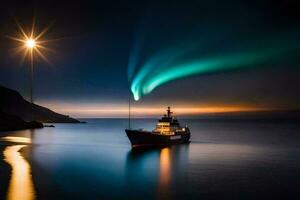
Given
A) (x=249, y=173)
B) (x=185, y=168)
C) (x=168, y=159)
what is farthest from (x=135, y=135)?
(x=249, y=173)

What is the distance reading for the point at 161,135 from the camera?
80.7 meters

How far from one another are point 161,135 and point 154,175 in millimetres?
36952

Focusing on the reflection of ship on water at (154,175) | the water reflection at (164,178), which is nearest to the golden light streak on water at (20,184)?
the reflection of ship on water at (154,175)

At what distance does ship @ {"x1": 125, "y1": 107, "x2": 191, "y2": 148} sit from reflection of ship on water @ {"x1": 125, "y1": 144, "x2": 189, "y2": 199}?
1153 centimetres

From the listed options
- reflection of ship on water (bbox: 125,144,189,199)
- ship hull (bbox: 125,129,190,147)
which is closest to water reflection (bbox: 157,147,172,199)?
reflection of ship on water (bbox: 125,144,189,199)

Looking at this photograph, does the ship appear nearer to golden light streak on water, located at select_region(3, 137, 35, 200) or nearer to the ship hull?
the ship hull

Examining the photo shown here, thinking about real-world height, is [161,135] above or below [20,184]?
above

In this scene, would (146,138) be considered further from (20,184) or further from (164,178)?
(20,184)

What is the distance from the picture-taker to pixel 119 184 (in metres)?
37.0

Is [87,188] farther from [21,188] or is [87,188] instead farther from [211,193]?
[211,193]

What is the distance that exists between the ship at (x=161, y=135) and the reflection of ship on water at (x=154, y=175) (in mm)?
11531

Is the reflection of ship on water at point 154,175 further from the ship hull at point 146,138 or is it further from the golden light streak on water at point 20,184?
the ship hull at point 146,138

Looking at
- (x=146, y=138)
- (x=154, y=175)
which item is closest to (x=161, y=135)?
(x=146, y=138)

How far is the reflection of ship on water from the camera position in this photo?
33.0 metres
